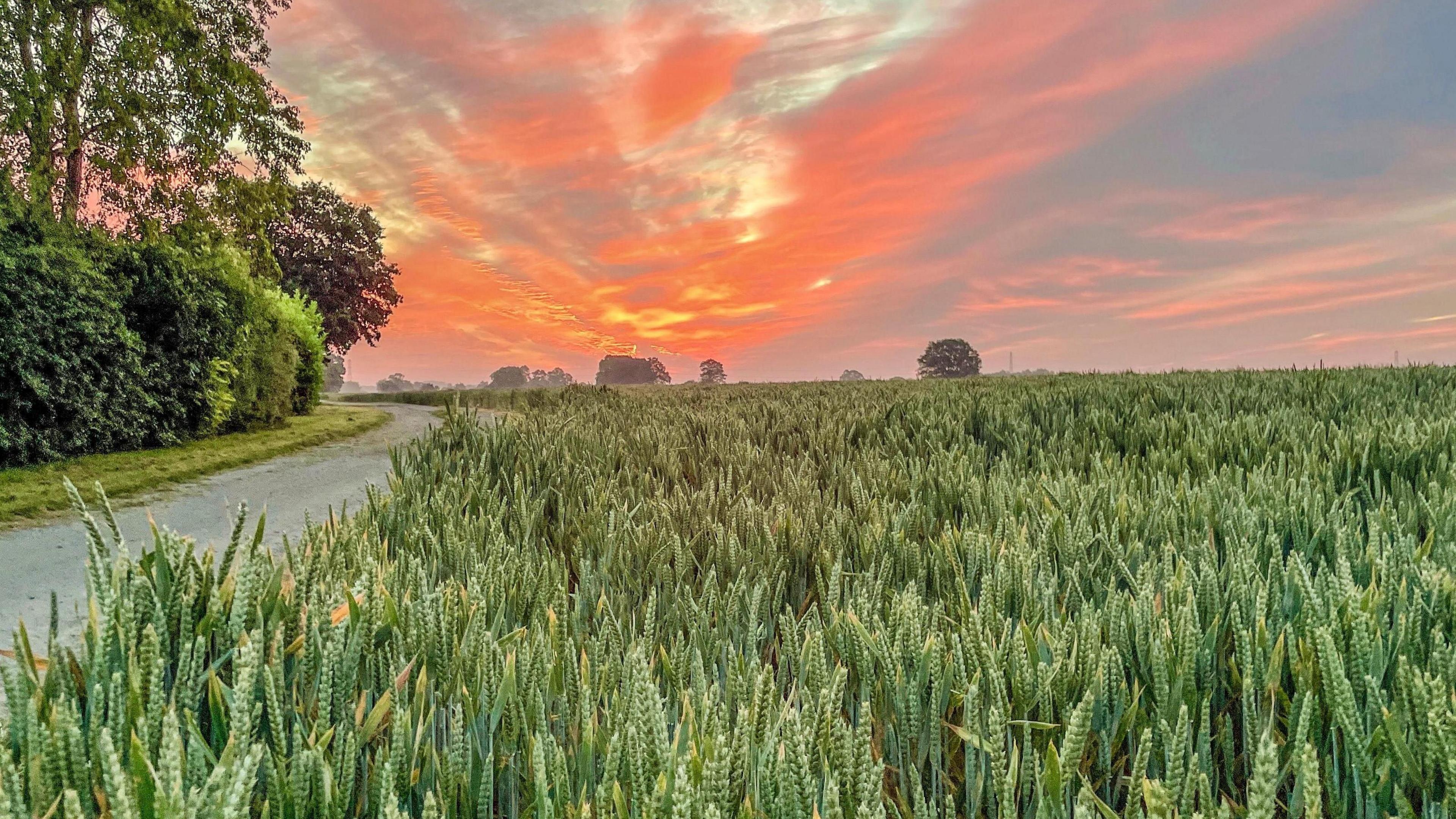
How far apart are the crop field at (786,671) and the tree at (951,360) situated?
239ft

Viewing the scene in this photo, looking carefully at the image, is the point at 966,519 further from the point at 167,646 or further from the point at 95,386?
the point at 95,386

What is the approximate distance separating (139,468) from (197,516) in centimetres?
228

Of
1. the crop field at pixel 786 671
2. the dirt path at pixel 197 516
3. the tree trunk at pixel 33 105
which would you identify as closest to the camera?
the crop field at pixel 786 671

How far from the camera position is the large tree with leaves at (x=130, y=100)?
14305 millimetres

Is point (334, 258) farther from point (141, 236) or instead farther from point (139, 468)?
point (139, 468)

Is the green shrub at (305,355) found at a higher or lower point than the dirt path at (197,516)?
higher

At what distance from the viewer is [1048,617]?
163 centimetres

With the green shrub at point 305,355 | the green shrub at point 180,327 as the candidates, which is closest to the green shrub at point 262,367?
the green shrub at point 180,327

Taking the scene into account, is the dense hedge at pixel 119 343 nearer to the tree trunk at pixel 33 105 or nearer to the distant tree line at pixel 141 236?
the distant tree line at pixel 141 236

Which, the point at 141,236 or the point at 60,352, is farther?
the point at 141,236

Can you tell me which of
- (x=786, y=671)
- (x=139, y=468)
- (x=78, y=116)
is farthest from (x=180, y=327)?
(x=786, y=671)

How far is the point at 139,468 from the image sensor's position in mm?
8844

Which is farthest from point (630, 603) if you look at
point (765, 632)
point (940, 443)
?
point (940, 443)

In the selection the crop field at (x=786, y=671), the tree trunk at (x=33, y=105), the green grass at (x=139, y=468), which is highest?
the tree trunk at (x=33, y=105)
